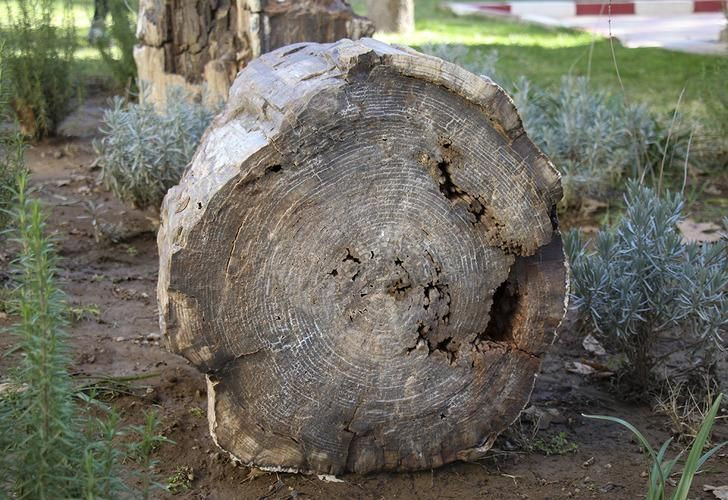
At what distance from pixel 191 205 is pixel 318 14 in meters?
2.93

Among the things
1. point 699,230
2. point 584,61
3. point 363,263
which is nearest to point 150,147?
point 363,263

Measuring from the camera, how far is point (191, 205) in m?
2.92

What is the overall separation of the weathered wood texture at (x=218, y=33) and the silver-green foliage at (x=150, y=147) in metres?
0.41

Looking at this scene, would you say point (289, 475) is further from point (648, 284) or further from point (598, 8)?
point (598, 8)

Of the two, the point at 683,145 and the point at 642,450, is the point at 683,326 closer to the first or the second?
the point at 642,450

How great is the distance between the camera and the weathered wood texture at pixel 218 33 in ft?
18.3

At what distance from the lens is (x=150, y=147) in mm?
5312

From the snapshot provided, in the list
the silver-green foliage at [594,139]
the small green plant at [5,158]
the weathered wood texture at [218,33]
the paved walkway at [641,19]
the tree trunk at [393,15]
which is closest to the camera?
the small green plant at [5,158]

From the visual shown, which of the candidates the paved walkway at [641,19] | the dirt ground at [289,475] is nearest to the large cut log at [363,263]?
the dirt ground at [289,475]

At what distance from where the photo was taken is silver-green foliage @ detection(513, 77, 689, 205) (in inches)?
229

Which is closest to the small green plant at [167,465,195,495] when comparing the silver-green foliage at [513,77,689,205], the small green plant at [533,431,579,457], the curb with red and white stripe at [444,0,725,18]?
the small green plant at [533,431,579,457]

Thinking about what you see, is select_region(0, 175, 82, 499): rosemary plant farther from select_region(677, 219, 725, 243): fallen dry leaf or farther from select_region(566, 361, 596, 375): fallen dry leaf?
select_region(677, 219, 725, 243): fallen dry leaf

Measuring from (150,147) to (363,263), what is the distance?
261 centimetres

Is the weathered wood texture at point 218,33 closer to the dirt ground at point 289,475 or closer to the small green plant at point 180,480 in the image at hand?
the dirt ground at point 289,475
